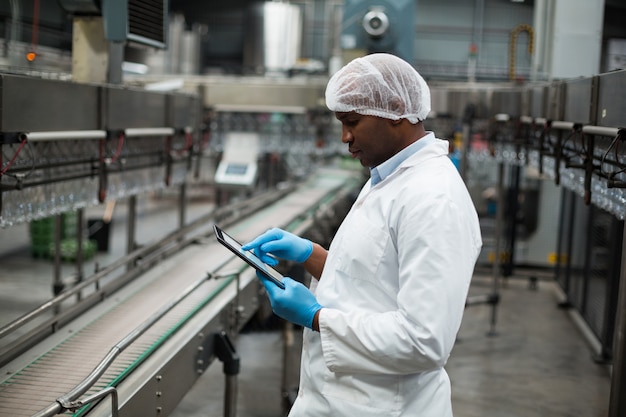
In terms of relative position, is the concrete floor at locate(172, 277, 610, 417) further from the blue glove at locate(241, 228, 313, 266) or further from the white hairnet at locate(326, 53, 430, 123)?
the white hairnet at locate(326, 53, 430, 123)

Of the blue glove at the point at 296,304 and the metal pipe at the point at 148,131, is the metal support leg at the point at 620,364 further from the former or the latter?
the metal pipe at the point at 148,131

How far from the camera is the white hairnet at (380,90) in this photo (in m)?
1.59

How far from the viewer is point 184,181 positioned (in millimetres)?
5547

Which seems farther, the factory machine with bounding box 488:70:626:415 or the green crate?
the green crate

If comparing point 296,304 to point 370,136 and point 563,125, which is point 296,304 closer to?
point 370,136

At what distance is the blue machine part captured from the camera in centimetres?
611

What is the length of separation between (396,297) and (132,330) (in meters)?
1.35

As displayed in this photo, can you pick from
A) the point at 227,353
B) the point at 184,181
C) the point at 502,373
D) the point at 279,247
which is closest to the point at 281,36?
the point at 184,181

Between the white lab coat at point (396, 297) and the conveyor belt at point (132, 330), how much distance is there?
78 cm

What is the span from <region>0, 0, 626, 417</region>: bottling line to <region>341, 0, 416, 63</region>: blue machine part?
14 mm

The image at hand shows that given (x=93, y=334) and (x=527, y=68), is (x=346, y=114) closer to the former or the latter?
(x=93, y=334)

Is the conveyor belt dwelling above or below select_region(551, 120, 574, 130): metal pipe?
below

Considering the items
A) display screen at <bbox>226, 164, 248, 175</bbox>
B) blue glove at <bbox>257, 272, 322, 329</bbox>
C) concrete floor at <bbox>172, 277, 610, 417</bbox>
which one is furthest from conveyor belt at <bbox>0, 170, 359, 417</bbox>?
display screen at <bbox>226, 164, 248, 175</bbox>

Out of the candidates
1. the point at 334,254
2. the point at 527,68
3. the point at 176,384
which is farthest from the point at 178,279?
the point at 527,68
